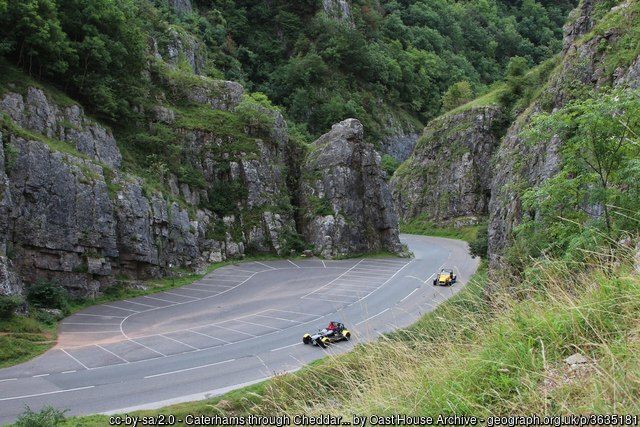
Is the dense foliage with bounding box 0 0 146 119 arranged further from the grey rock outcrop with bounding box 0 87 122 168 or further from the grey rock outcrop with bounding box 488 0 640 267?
the grey rock outcrop with bounding box 488 0 640 267

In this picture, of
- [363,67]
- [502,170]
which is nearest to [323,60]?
[363,67]

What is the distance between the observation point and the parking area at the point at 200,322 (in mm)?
22406

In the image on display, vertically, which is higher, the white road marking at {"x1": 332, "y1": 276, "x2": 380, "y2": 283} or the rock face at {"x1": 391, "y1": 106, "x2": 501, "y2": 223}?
the rock face at {"x1": 391, "y1": 106, "x2": 501, "y2": 223}

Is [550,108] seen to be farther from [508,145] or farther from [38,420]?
[38,420]

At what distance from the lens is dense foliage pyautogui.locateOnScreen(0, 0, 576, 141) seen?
124 ft

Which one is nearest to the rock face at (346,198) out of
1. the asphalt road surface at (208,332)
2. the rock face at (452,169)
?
the asphalt road surface at (208,332)

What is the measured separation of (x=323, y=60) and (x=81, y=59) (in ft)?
180

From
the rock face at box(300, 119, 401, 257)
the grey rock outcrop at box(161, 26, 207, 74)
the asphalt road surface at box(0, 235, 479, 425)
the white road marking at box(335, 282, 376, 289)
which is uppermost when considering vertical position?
the grey rock outcrop at box(161, 26, 207, 74)

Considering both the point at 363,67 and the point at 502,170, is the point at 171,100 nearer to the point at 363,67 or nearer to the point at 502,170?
the point at 502,170

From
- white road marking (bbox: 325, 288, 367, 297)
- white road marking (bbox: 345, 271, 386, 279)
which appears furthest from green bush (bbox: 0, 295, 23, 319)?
white road marking (bbox: 345, 271, 386, 279)

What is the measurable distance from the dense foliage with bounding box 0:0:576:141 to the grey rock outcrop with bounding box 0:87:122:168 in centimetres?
304

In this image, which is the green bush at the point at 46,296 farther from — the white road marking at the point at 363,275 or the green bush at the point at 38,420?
the white road marking at the point at 363,275

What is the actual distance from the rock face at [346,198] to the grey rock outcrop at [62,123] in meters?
20.9

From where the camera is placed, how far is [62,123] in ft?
113
